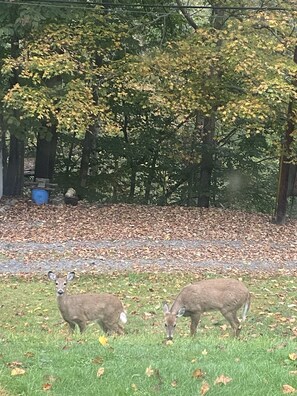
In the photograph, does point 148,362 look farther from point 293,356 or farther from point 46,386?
point 293,356

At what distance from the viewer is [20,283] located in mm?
12562

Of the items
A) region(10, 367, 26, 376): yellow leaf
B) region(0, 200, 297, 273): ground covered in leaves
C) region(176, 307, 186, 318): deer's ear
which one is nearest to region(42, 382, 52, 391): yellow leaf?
region(10, 367, 26, 376): yellow leaf

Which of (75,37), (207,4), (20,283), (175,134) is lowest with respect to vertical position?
(20,283)

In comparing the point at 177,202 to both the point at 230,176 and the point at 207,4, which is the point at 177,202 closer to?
the point at 230,176

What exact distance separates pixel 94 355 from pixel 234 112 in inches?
468

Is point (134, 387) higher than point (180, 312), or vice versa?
point (134, 387)

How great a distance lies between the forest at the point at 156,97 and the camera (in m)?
17.2

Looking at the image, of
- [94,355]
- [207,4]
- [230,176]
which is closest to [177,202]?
[230,176]

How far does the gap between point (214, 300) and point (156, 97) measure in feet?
33.4

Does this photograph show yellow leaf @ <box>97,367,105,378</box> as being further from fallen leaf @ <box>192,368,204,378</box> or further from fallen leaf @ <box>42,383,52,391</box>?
fallen leaf @ <box>192,368,204,378</box>

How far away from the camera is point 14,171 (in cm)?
2211

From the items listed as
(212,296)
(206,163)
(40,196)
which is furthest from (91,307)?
(206,163)

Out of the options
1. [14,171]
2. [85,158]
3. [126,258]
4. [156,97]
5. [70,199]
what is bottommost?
[126,258]

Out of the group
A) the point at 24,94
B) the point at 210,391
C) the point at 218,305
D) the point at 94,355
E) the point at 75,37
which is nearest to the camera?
the point at 210,391
